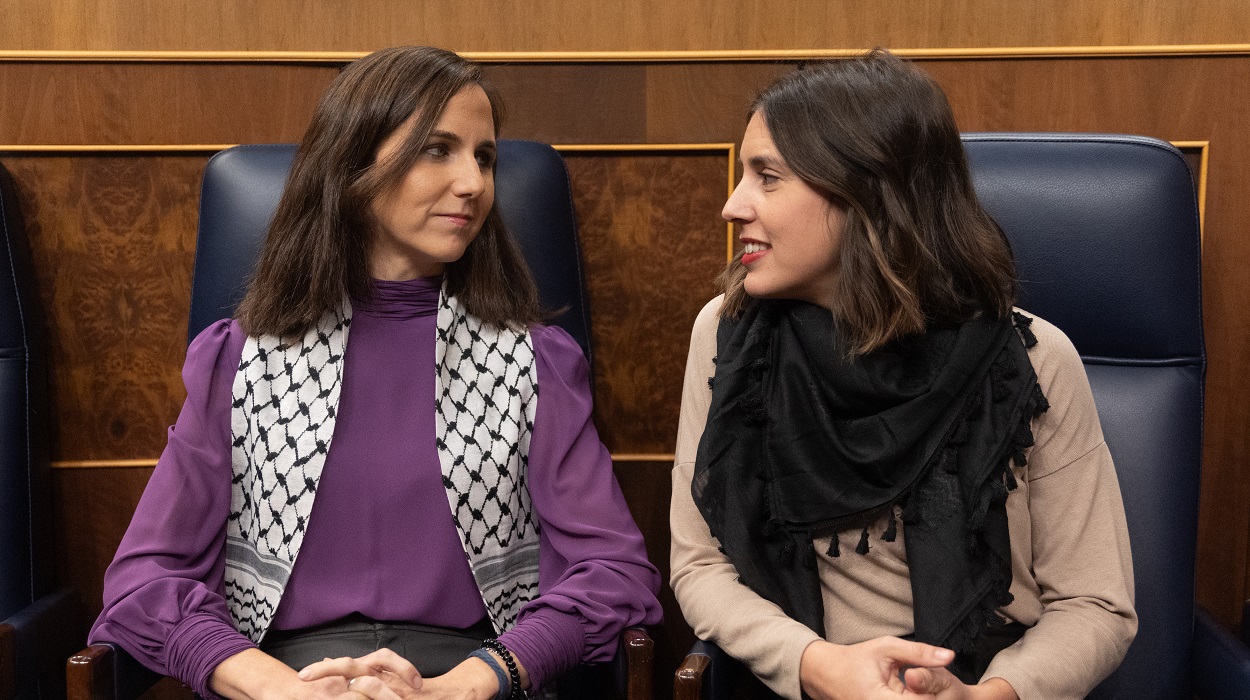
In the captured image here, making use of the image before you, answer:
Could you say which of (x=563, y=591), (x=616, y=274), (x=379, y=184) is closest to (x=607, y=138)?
(x=616, y=274)

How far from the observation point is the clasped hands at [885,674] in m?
1.09

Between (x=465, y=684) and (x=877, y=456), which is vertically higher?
(x=877, y=456)

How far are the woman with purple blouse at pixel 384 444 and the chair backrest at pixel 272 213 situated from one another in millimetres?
90

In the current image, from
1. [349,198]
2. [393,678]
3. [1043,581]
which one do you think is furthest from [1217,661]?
[349,198]

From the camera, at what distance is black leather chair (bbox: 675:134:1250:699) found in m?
1.39

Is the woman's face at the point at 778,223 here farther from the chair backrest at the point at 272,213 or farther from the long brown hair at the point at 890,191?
the chair backrest at the point at 272,213

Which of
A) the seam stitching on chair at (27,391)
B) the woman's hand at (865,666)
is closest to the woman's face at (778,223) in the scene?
the woman's hand at (865,666)

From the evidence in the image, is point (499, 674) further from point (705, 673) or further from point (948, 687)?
point (948, 687)

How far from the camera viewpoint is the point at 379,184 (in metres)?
1.35

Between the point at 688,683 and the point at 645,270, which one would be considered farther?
the point at 645,270

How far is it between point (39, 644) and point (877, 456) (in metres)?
1.10

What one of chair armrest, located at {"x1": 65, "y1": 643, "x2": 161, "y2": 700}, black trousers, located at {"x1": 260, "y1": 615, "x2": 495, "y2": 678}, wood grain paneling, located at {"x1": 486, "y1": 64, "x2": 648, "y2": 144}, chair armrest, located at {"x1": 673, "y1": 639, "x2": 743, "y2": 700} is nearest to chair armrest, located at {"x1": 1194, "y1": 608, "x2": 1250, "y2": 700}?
chair armrest, located at {"x1": 673, "y1": 639, "x2": 743, "y2": 700}

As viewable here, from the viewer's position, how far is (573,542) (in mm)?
1392

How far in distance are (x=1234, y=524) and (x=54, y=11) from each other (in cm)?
199
